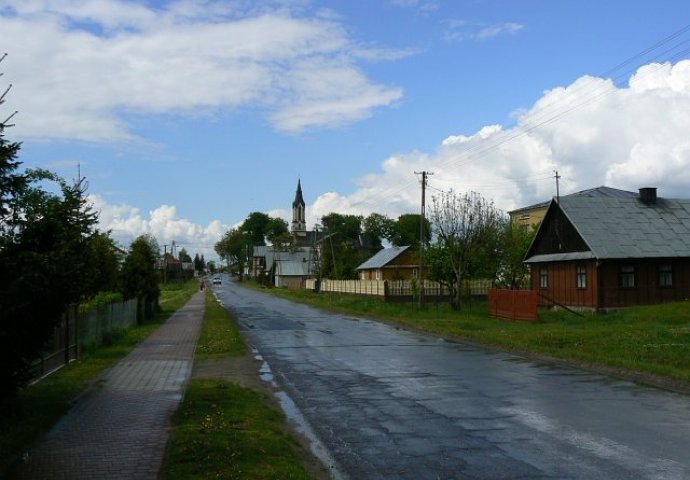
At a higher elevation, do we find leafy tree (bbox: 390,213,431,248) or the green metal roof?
leafy tree (bbox: 390,213,431,248)

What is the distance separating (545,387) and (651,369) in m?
2.75

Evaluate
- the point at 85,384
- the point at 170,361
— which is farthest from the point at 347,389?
the point at 170,361

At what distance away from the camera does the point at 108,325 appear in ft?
73.5

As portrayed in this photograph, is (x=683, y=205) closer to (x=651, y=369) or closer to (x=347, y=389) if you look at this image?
(x=651, y=369)

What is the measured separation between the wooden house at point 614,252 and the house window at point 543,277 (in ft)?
0.18

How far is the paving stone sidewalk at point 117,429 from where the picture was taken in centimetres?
707

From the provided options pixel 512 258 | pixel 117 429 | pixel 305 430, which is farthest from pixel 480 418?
pixel 512 258

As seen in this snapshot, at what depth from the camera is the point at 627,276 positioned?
34.7m

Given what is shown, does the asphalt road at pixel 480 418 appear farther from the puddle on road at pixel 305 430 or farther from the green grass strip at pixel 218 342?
the green grass strip at pixel 218 342

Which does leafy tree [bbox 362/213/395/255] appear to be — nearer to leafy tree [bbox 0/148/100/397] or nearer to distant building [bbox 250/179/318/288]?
distant building [bbox 250/179/318/288]

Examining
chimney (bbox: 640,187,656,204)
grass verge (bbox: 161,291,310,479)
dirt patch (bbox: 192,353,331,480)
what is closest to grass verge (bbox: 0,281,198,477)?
grass verge (bbox: 161,291,310,479)

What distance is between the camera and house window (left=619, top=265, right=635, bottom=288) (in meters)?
34.6

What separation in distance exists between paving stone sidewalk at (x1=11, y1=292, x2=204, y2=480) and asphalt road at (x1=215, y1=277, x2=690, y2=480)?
1989mm

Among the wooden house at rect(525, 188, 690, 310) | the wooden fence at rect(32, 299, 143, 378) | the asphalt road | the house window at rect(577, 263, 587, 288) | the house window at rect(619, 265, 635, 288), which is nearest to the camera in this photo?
the asphalt road
